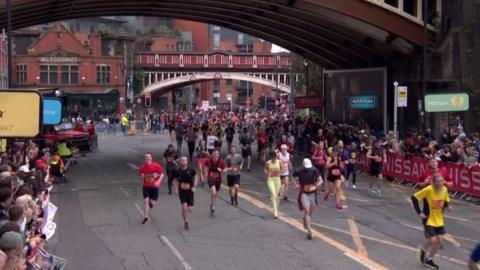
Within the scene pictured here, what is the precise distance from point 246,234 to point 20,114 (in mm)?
7128

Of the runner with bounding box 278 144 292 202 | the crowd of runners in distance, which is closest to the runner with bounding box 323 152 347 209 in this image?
the crowd of runners in distance

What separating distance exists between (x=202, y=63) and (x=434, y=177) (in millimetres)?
71802

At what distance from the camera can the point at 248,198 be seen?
20.3 metres

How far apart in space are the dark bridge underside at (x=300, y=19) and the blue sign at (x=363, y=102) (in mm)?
2501

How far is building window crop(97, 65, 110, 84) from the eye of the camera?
78.2 m

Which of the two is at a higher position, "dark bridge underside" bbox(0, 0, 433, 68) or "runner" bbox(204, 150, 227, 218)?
"dark bridge underside" bbox(0, 0, 433, 68)

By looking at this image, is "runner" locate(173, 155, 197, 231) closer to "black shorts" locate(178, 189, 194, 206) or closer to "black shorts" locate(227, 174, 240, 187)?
"black shorts" locate(178, 189, 194, 206)

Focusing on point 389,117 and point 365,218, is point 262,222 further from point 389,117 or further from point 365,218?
point 389,117

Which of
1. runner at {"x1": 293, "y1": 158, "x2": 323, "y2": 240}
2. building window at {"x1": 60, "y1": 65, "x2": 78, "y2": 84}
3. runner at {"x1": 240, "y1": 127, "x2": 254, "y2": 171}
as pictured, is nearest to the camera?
runner at {"x1": 293, "y1": 158, "x2": 323, "y2": 240}

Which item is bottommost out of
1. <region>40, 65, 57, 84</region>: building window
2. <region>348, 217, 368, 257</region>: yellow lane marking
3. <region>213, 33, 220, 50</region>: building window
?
<region>348, 217, 368, 257</region>: yellow lane marking

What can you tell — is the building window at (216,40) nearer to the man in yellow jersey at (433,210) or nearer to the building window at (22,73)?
the building window at (22,73)

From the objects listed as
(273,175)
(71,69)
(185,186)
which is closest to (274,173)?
(273,175)

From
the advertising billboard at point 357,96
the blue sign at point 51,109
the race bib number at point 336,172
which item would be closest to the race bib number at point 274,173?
the race bib number at point 336,172

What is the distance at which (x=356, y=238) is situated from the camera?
46.2 ft
